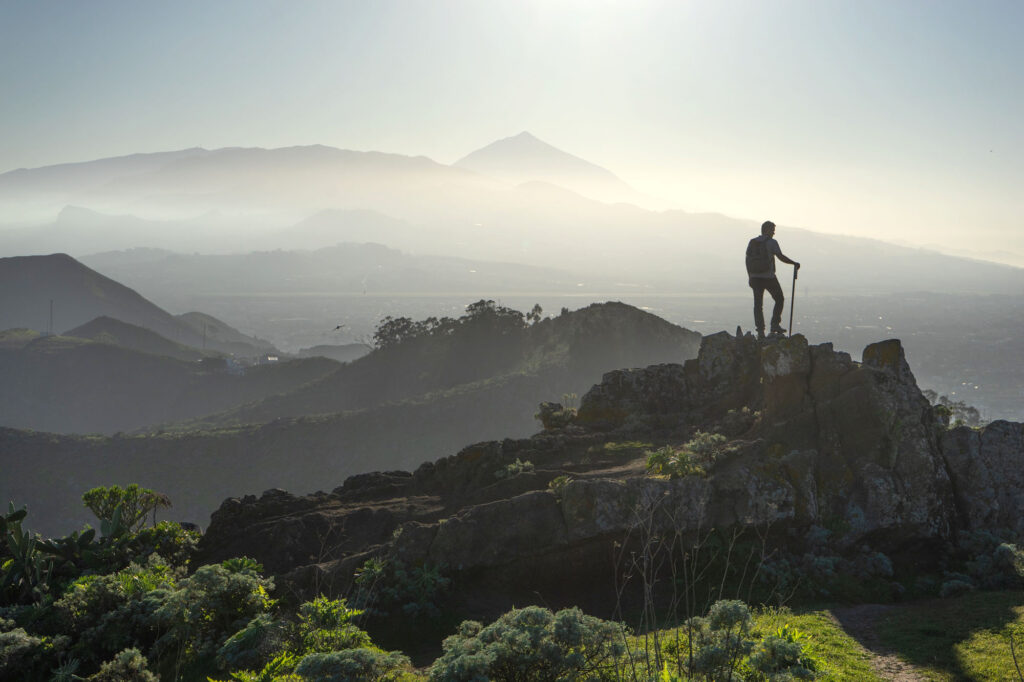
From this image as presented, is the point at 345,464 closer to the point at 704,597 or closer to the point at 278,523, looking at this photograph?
the point at 278,523

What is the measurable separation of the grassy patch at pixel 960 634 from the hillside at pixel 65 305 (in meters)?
186

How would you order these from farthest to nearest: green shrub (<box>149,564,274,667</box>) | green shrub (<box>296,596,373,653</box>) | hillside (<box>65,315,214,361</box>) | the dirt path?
hillside (<box>65,315,214,361</box>)
green shrub (<box>149,564,274,667</box>)
green shrub (<box>296,596,373,653</box>)
the dirt path

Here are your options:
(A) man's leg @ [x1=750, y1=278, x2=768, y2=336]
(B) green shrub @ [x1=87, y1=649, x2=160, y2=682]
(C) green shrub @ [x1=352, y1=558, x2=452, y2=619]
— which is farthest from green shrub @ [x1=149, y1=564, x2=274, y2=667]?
(A) man's leg @ [x1=750, y1=278, x2=768, y2=336]

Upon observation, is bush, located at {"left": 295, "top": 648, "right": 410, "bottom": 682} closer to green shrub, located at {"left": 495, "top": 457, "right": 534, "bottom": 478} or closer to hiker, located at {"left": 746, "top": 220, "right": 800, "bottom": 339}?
green shrub, located at {"left": 495, "top": 457, "right": 534, "bottom": 478}

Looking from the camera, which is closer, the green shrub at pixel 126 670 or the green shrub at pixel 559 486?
the green shrub at pixel 126 670

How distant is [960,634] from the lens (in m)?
8.20

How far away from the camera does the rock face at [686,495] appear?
11.3 m

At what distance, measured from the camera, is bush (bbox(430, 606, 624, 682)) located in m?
6.22

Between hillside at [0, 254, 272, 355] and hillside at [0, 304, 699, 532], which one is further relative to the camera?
hillside at [0, 254, 272, 355]

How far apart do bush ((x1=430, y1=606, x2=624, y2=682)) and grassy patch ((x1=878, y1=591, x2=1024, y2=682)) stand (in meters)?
3.92

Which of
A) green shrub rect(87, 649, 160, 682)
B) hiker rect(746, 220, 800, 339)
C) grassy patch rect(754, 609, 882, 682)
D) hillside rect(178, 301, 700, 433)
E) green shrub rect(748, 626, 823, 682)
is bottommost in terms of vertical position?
hillside rect(178, 301, 700, 433)

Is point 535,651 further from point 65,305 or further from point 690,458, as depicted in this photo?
point 65,305

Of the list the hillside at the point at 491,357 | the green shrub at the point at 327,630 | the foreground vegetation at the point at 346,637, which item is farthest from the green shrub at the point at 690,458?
the hillside at the point at 491,357

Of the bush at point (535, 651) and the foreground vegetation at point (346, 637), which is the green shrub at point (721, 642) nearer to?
the foreground vegetation at point (346, 637)
